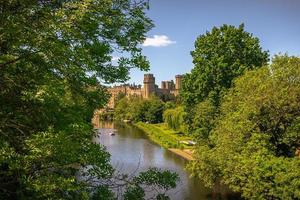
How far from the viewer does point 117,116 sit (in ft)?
450

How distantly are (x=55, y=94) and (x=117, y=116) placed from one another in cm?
12975

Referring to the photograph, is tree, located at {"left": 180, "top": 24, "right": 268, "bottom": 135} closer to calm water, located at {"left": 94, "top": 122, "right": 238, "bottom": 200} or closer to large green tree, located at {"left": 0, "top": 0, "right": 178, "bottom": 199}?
calm water, located at {"left": 94, "top": 122, "right": 238, "bottom": 200}

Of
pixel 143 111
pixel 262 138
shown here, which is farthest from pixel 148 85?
pixel 262 138

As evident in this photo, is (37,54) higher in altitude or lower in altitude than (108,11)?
lower

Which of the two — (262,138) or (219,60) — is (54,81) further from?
(219,60)

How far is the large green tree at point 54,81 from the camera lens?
763cm

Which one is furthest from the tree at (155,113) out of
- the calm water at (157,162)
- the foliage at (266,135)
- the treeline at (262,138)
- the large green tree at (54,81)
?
the large green tree at (54,81)

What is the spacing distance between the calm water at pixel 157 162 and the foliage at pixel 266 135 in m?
3.61

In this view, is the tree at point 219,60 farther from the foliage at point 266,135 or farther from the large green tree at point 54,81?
the large green tree at point 54,81

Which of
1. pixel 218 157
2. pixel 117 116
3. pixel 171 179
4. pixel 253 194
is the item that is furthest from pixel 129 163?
pixel 117 116

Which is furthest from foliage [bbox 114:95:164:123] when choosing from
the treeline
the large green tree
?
the large green tree

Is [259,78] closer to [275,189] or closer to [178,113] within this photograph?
[275,189]

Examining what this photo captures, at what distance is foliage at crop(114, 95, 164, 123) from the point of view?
108m

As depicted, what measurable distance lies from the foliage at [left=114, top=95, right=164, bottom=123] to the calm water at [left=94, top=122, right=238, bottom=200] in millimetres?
27408
